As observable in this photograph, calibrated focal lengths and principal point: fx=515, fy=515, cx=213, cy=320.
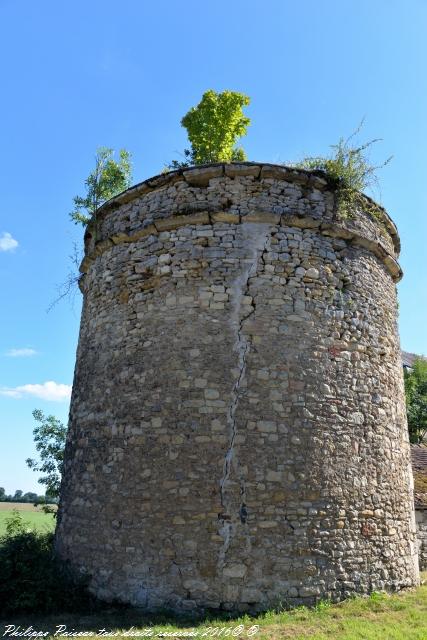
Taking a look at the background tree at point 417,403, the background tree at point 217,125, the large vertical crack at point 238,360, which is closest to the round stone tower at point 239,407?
the large vertical crack at point 238,360

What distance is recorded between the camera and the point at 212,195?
7.32 metres

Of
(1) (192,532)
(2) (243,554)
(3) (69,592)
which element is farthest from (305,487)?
(3) (69,592)

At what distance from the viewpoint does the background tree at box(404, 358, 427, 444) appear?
2158 cm

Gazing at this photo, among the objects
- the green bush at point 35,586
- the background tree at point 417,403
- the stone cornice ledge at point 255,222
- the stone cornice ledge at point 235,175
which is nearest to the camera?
the green bush at point 35,586

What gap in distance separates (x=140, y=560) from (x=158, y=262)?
152 inches

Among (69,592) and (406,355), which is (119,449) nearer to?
(69,592)

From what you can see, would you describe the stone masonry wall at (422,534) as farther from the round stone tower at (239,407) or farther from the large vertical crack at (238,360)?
the large vertical crack at (238,360)

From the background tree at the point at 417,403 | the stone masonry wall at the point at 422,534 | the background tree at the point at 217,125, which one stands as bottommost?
the stone masonry wall at the point at 422,534

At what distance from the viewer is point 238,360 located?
6.57 meters

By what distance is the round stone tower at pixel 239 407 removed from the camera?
6.03 meters

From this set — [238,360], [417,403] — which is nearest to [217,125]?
[238,360]

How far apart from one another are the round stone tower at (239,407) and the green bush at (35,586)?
0.26 metres

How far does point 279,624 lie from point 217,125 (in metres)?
8.01

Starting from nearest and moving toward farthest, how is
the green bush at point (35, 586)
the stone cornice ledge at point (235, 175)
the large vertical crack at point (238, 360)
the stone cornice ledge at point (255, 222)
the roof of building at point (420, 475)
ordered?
the large vertical crack at point (238, 360) → the green bush at point (35, 586) → the stone cornice ledge at point (255, 222) → the stone cornice ledge at point (235, 175) → the roof of building at point (420, 475)
